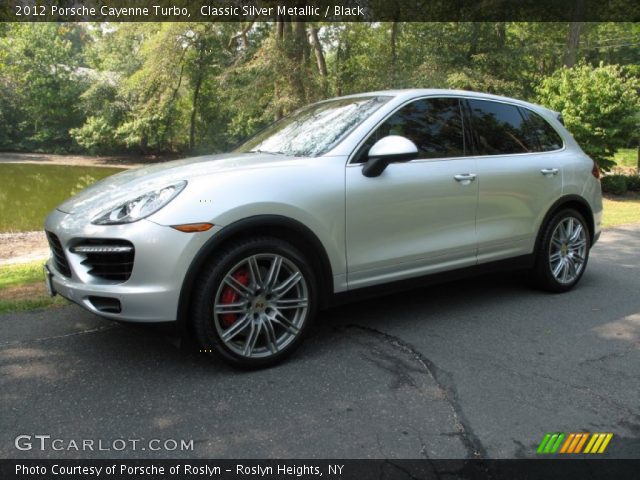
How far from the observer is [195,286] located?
127 inches

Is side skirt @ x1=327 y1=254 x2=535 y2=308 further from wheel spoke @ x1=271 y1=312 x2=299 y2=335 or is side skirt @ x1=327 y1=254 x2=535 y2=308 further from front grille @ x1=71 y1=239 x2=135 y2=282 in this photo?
front grille @ x1=71 y1=239 x2=135 y2=282

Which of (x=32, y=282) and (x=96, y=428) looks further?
(x=32, y=282)

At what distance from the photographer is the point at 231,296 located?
3.37m

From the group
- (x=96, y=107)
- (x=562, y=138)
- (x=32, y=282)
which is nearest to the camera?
(x=562, y=138)

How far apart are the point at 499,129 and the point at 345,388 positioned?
2753 mm

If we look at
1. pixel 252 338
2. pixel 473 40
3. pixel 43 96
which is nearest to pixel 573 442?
pixel 252 338

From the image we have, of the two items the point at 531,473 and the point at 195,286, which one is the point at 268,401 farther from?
the point at 531,473

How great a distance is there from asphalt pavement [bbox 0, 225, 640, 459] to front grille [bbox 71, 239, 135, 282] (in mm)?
346

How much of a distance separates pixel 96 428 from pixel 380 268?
207cm

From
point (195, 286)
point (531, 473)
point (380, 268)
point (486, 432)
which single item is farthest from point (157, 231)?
point (531, 473)

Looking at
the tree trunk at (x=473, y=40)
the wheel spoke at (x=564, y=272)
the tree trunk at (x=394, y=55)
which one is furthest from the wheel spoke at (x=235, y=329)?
the tree trunk at (x=473, y=40)

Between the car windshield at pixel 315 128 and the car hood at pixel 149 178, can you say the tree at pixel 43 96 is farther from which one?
the car hood at pixel 149 178

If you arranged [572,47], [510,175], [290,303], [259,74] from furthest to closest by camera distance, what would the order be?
[572,47]
[259,74]
[510,175]
[290,303]

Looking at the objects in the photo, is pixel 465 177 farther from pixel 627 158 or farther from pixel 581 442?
pixel 627 158
